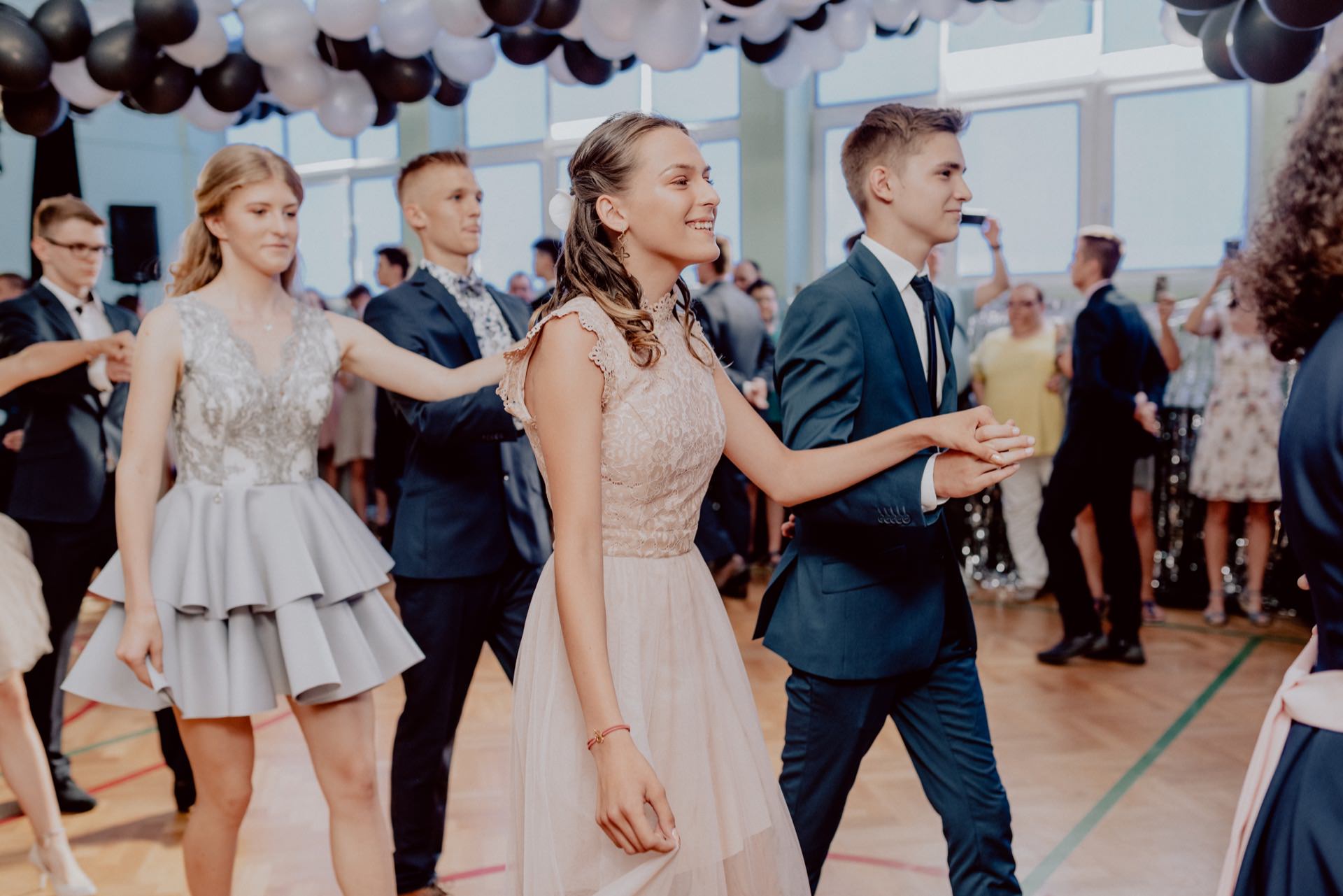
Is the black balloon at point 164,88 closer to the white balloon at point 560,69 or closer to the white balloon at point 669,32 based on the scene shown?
the white balloon at point 560,69

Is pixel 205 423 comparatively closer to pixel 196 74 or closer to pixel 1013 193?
pixel 196 74

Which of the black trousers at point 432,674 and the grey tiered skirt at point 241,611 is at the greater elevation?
the grey tiered skirt at point 241,611

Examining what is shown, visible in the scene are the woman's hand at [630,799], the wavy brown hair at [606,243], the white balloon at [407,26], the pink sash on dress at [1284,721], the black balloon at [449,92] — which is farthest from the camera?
the black balloon at [449,92]

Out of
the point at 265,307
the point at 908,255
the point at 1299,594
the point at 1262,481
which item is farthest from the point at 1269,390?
the point at 265,307

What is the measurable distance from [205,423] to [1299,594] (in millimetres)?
5081

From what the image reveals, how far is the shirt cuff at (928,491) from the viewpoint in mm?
1784

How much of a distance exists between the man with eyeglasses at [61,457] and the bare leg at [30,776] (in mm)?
642

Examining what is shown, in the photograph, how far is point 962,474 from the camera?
1.72 m

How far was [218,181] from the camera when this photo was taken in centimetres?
217

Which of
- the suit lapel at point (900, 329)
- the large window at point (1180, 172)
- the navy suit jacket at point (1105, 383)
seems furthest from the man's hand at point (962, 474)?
the large window at point (1180, 172)

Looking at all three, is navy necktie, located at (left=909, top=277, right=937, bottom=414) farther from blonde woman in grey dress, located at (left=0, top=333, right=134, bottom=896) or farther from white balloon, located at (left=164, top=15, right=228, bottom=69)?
white balloon, located at (left=164, top=15, right=228, bottom=69)

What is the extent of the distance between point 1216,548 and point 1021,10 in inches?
103

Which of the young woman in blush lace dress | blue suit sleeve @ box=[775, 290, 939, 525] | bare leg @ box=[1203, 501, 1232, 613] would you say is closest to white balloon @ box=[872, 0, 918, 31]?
bare leg @ box=[1203, 501, 1232, 613]

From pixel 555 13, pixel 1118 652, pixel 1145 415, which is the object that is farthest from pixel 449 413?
pixel 1118 652
